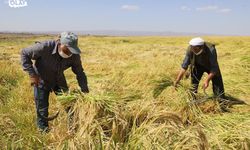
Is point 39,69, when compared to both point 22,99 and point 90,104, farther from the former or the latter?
point 22,99

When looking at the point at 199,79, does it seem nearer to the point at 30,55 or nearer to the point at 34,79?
the point at 34,79

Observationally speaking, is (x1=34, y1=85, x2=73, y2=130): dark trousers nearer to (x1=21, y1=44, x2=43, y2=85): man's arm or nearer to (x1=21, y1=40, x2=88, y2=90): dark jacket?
(x1=21, y1=40, x2=88, y2=90): dark jacket

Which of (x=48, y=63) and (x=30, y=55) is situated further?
(x=48, y=63)

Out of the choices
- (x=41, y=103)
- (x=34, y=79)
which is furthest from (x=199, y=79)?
(x=34, y=79)

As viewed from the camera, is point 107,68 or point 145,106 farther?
point 107,68

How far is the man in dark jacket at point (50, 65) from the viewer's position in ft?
13.8

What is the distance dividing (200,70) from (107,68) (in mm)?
6331

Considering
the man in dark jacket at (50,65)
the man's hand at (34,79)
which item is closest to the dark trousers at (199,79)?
the man in dark jacket at (50,65)

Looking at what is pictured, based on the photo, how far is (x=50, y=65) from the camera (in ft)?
14.8

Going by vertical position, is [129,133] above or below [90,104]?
below

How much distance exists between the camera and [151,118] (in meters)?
4.13

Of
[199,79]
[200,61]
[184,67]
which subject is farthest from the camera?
[199,79]

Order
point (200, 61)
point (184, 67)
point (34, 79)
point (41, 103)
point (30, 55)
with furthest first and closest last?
1. point (200, 61)
2. point (184, 67)
3. point (41, 103)
4. point (34, 79)
5. point (30, 55)

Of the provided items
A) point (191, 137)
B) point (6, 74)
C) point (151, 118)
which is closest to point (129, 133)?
point (151, 118)
